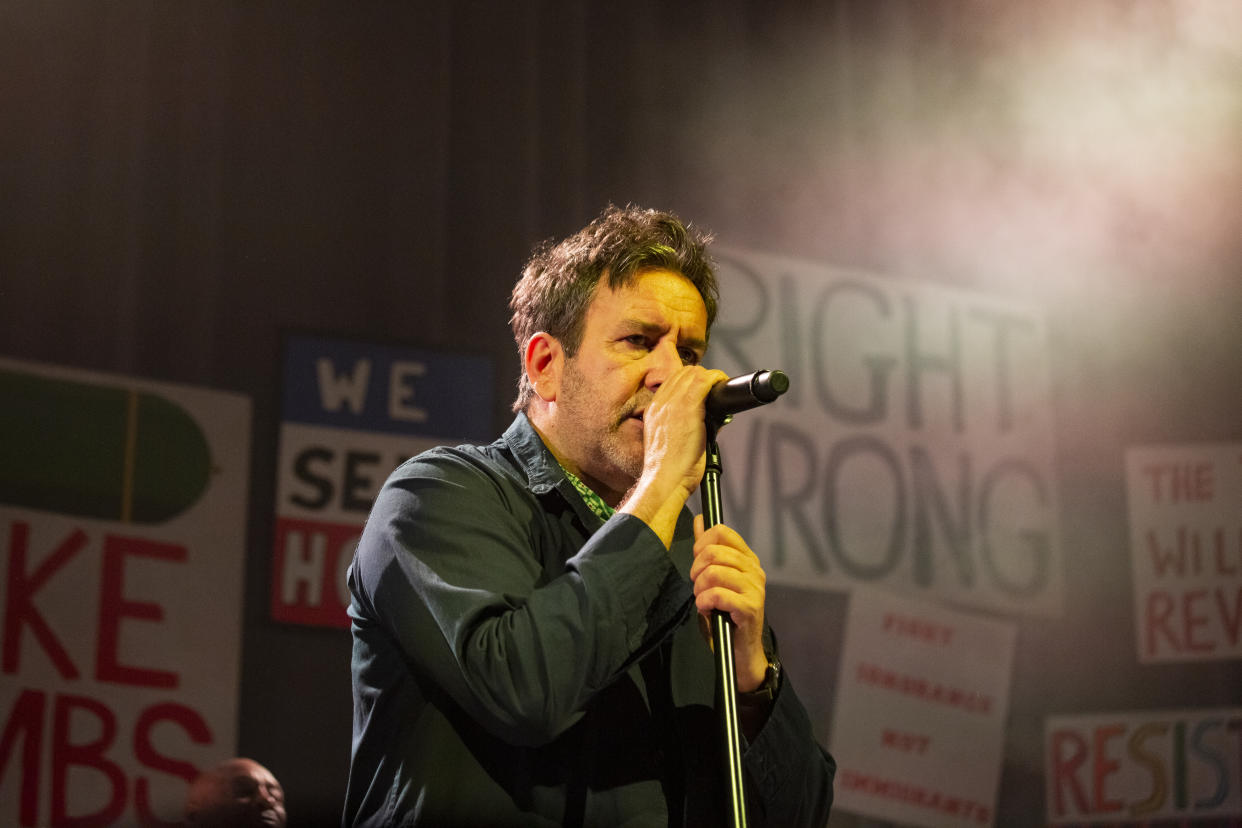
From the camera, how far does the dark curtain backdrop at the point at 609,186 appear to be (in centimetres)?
296

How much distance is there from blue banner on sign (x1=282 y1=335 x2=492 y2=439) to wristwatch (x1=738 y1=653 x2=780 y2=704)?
189 centimetres

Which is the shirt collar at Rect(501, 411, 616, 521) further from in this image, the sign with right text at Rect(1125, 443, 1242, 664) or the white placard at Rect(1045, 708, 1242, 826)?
the sign with right text at Rect(1125, 443, 1242, 664)

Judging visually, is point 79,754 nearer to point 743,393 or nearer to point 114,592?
point 114,592

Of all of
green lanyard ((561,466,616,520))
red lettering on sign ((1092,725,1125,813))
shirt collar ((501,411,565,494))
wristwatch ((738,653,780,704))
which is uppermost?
shirt collar ((501,411,565,494))

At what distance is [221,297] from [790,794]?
207 centimetres

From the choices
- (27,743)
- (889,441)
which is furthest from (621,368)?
(889,441)

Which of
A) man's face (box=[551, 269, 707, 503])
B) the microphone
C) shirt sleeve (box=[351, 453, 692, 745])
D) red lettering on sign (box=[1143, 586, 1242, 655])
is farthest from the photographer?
red lettering on sign (box=[1143, 586, 1242, 655])

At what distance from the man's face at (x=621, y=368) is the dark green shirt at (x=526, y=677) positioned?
0.10 meters

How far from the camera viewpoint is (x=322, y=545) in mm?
3061

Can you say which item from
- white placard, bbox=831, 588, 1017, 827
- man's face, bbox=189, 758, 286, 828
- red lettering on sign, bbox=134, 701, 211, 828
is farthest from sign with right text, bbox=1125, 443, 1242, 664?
red lettering on sign, bbox=134, 701, 211, 828

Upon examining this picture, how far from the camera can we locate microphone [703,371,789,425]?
4.18ft

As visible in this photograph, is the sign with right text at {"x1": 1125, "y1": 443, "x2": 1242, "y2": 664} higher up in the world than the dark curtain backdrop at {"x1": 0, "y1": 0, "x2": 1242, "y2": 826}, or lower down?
lower down

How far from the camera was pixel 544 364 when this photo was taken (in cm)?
167

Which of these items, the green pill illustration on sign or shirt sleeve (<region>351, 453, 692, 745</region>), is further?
the green pill illustration on sign
